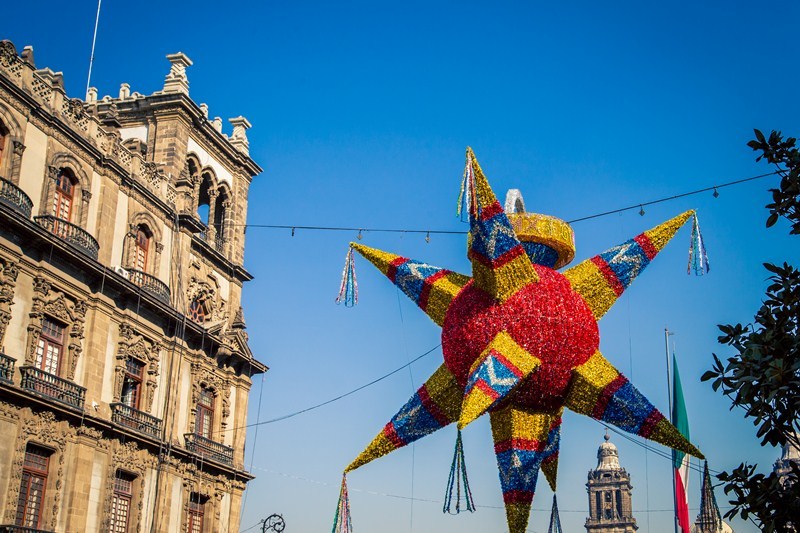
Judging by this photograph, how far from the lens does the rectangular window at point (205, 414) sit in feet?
103

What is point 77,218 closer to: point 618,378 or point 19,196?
point 19,196

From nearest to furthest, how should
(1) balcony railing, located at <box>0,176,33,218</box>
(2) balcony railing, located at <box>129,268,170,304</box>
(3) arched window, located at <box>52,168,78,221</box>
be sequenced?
(1) balcony railing, located at <box>0,176,33,218</box> < (3) arched window, located at <box>52,168,78,221</box> < (2) balcony railing, located at <box>129,268,170,304</box>

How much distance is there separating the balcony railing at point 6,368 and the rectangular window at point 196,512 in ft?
27.9

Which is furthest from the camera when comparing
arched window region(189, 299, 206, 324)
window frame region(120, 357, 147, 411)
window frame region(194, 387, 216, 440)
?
arched window region(189, 299, 206, 324)

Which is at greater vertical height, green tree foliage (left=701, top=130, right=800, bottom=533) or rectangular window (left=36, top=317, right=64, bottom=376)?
rectangular window (left=36, top=317, right=64, bottom=376)

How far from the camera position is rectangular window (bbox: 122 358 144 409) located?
91.9 feet

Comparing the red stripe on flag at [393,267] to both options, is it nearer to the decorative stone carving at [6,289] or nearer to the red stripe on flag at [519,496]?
the red stripe on flag at [519,496]

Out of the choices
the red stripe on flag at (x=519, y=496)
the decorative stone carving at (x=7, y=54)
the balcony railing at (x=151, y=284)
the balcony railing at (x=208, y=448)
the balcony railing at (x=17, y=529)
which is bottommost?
the balcony railing at (x=17, y=529)

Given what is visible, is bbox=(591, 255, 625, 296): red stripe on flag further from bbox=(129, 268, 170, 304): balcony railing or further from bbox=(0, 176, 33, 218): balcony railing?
bbox=(129, 268, 170, 304): balcony railing

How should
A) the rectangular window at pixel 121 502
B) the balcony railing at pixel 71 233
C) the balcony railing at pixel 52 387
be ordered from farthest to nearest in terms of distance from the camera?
the rectangular window at pixel 121 502 → the balcony railing at pixel 71 233 → the balcony railing at pixel 52 387

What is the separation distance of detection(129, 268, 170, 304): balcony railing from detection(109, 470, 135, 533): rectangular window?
194 inches

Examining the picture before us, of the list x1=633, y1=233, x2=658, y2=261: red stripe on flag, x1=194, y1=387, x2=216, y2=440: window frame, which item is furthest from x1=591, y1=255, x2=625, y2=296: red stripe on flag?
x1=194, y1=387, x2=216, y2=440: window frame

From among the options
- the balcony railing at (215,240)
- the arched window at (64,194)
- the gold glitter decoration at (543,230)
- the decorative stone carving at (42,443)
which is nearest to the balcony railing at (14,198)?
the arched window at (64,194)

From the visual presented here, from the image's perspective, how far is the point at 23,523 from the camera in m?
23.6
